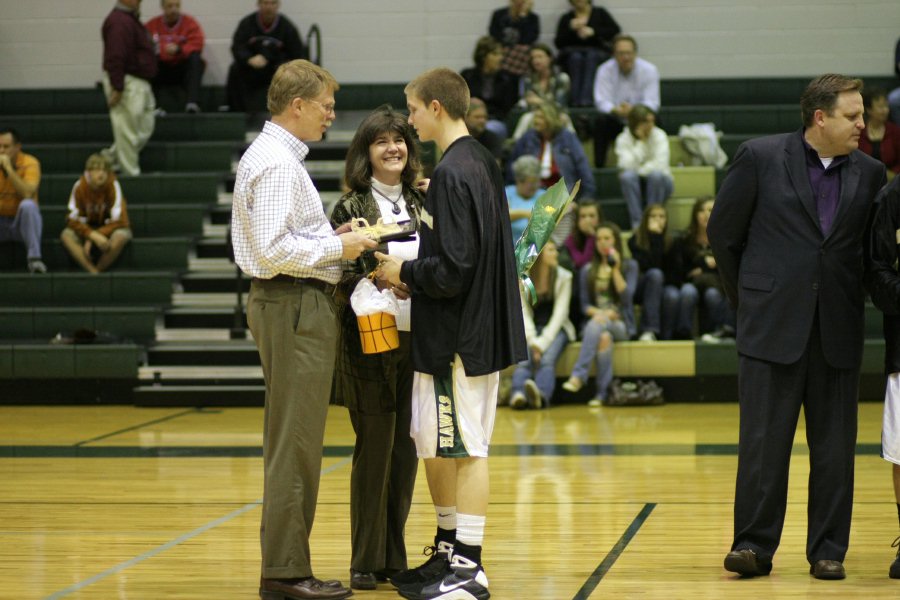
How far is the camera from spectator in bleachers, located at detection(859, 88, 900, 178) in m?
10.3

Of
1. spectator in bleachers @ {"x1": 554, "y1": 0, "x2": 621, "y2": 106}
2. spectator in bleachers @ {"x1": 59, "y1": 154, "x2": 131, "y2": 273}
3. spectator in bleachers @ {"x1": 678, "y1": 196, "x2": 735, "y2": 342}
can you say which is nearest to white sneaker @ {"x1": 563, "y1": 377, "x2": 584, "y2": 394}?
spectator in bleachers @ {"x1": 678, "y1": 196, "x2": 735, "y2": 342}

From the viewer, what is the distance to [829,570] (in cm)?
412

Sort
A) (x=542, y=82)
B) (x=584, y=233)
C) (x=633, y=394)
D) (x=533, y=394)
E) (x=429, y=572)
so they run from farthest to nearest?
1. (x=542, y=82)
2. (x=584, y=233)
3. (x=633, y=394)
4. (x=533, y=394)
5. (x=429, y=572)

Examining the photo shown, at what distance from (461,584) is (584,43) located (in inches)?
345

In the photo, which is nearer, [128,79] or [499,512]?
[499,512]

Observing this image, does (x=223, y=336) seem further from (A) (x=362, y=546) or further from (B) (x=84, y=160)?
(A) (x=362, y=546)

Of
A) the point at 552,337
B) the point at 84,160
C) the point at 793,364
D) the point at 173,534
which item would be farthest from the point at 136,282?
the point at 793,364

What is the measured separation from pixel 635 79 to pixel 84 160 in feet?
16.6

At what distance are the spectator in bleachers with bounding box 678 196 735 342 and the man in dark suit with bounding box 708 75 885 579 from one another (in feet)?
16.8

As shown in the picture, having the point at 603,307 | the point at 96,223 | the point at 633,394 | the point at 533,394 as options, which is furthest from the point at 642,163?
the point at 96,223

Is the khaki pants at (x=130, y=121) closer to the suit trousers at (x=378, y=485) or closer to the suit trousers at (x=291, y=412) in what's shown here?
the suit trousers at (x=378, y=485)

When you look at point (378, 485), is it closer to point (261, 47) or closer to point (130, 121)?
point (130, 121)

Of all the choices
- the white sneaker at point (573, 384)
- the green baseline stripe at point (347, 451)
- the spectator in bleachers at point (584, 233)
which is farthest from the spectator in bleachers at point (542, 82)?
the green baseline stripe at point (347, 451)

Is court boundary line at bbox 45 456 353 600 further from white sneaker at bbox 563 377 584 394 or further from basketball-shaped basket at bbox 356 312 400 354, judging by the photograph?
white sneaker at bbox 563 377 584 394
